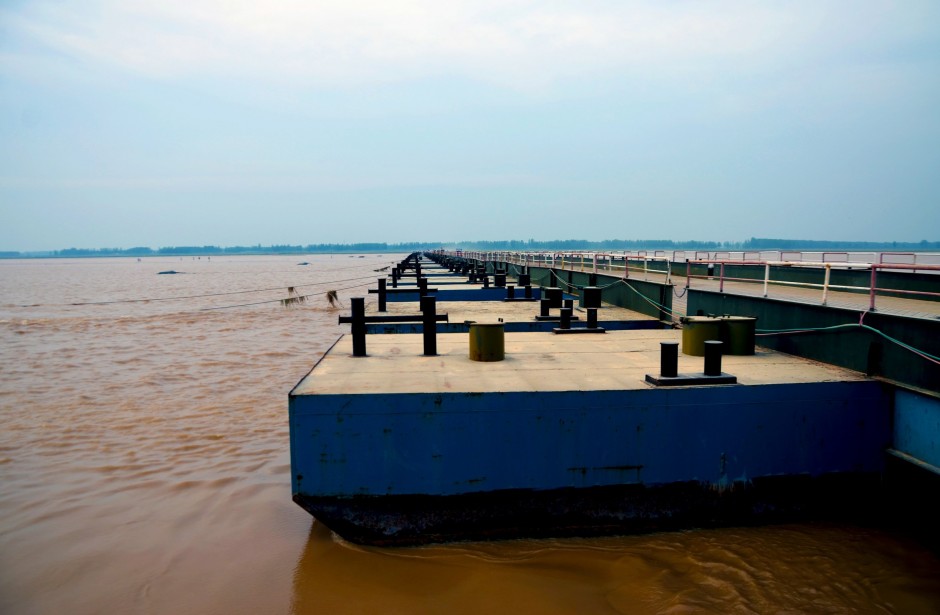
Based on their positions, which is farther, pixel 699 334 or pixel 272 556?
pixel 699 334

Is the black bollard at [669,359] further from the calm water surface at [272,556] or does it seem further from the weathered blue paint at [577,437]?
the calm water surface at [272,556]

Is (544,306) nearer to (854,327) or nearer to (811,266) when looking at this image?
(811,266)

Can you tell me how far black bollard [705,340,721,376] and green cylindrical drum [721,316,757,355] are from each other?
220 centimetres

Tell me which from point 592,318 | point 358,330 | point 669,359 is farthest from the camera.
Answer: point 592,318

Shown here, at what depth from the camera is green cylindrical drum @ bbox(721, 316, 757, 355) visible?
31.8 feet

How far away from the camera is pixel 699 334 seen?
31.9 ft

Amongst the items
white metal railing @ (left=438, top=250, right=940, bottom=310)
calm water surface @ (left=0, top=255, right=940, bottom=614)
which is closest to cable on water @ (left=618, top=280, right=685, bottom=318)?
white metal railing @ (left=438, top=250, right=940, bottom=310)

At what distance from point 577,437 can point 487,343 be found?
247 cm

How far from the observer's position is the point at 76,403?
1552 centimetres

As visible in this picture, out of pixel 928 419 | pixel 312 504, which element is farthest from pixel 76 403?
pixel 928 419

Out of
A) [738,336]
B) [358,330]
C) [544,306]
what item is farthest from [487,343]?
[544,306]

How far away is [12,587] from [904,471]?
1038 cm

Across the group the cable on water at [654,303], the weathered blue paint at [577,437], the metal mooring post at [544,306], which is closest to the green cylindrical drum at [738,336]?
the weathered blue paint at [577,437]

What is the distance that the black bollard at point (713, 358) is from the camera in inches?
299
